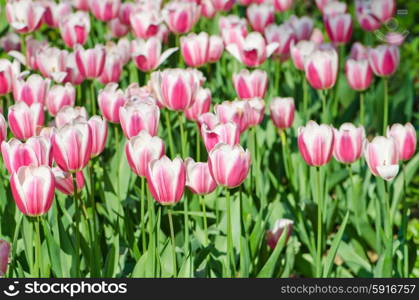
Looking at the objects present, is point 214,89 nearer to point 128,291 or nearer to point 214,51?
point 214,51

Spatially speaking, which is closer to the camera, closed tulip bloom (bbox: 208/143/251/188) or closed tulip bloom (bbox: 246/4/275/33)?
closed tulip bloom (bbox: 208/143/251/188)

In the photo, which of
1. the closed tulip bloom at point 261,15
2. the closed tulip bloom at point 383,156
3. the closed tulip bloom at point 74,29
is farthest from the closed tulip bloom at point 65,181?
the closed tulip bloom at point 261,15

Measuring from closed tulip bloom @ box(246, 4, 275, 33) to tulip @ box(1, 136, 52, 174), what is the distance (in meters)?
1.80

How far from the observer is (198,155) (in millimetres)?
2785

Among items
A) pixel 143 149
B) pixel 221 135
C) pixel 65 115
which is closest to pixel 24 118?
pixel 65 115

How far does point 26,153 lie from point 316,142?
2.46ft

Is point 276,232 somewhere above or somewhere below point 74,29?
below

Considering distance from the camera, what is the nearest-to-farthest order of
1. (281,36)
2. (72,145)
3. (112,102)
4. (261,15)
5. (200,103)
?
1. (72,145)
2. (112,102)
3. (200,103)
4. (281,36)
5. (261,15)

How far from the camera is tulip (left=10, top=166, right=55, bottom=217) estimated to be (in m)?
1.98

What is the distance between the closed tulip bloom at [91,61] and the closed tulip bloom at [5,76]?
243 millimetres

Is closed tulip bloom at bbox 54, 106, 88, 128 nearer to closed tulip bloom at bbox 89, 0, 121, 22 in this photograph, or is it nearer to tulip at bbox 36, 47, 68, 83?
tulip at bbox 36, 47, 68, 83

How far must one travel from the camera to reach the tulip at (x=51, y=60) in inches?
119

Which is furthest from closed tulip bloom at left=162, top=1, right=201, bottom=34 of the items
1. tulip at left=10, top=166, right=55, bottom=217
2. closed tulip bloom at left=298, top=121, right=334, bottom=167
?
tulip at left=10, top=166, right=55, bottom=217

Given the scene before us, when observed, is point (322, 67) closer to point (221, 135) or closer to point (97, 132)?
point (221, 135)
